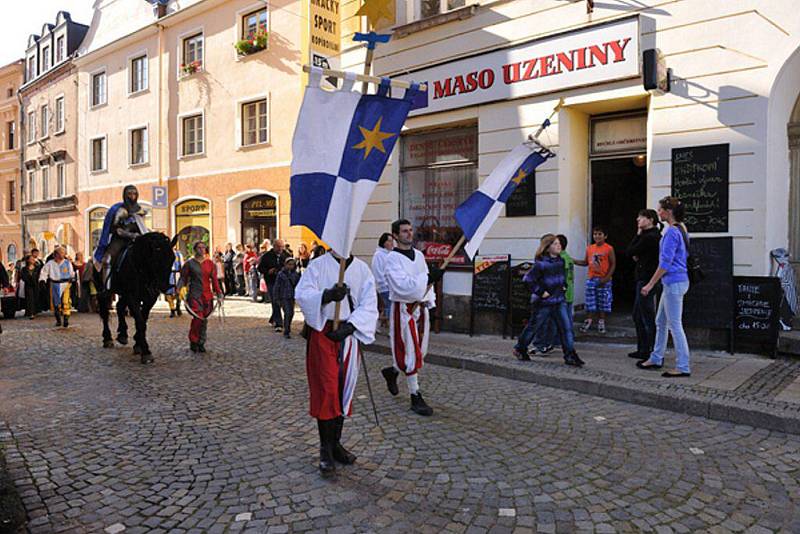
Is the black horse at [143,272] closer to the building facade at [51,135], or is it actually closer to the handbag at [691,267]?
the handbag at [691,267]

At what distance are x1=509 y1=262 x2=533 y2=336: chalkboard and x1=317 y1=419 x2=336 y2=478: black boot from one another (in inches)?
221

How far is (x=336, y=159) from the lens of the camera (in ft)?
12.9

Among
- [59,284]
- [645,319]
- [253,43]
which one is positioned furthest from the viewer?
[253,43]

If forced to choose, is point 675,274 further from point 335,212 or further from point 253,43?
point 253,43

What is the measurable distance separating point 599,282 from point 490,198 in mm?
3316

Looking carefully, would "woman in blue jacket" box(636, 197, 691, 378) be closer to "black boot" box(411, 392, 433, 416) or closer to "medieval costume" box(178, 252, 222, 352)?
"black boot" box(411, 392, 433, 416)

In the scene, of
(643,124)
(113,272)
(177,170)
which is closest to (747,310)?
(643,124)

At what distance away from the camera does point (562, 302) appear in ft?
23.8

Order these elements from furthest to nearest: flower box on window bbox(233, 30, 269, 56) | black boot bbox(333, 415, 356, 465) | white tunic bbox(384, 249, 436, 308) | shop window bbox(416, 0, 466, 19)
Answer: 1. flower box on window bbox(233, 30, 269, 56)
2. shop window bbox(416, 0, 466, 19)
3. white tunic bbox(384, 249, 436, 308)
4. black boot bbox(333, 415, 356, 465)

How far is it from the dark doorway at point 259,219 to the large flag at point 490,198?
12.6 meters

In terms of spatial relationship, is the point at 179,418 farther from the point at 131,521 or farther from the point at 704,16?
the point at 704,16

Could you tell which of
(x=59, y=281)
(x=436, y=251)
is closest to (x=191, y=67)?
(x=59, y=281)

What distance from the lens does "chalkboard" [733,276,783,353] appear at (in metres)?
7.14

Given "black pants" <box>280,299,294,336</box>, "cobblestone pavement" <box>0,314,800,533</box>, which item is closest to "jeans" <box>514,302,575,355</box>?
"cobblestone pavement" <box>0,314,800,533</box>
